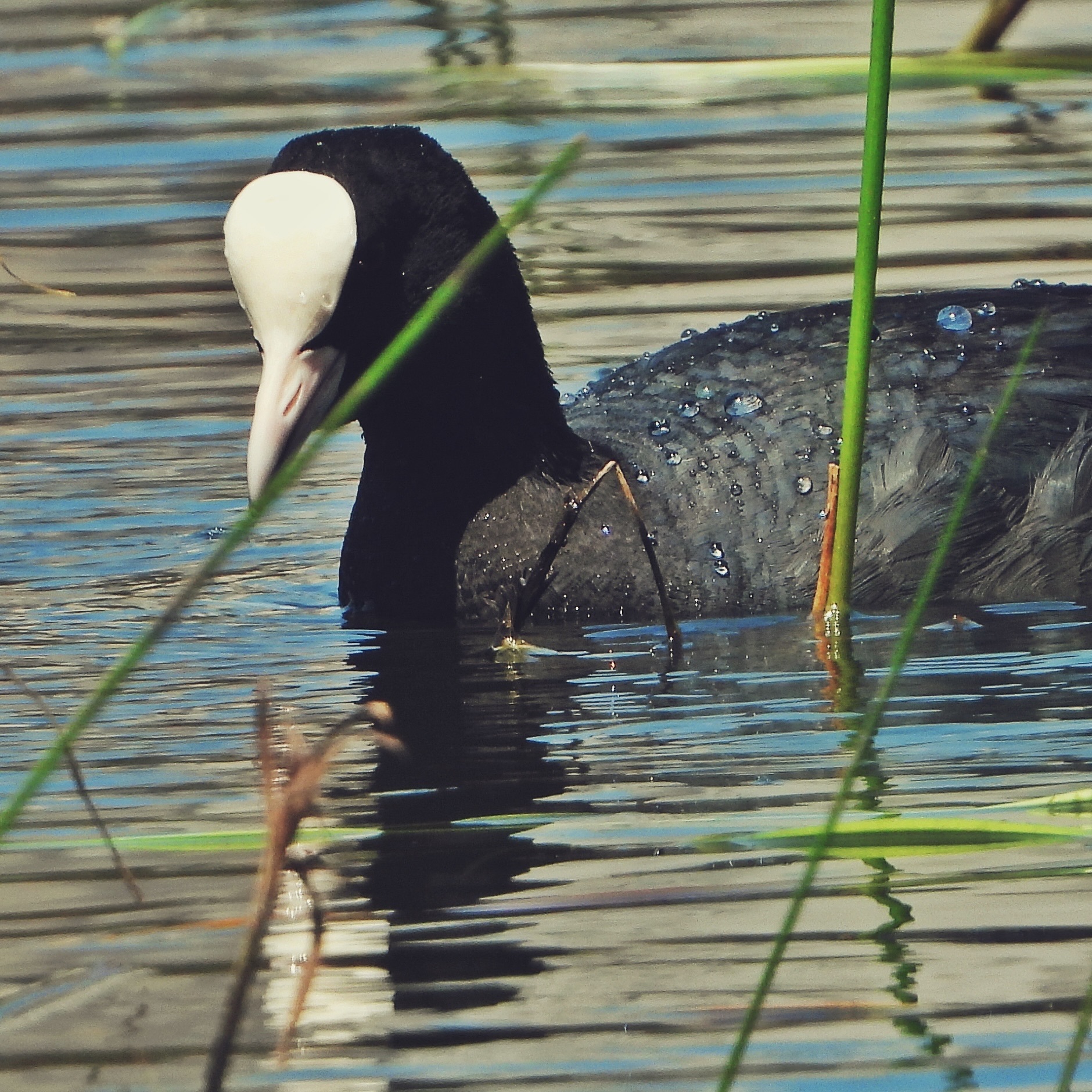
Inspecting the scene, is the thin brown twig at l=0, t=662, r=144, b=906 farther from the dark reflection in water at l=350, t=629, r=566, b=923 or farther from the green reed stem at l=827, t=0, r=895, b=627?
the green reed stem at l=827, t=0, r=895, b=627

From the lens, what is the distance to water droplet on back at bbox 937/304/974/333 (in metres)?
5.41

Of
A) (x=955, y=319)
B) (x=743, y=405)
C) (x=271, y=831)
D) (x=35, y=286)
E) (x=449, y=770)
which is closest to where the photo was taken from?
(x=271, y=831)

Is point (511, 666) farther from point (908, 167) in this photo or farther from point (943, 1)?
point (943, 1)

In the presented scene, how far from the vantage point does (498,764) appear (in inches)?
159

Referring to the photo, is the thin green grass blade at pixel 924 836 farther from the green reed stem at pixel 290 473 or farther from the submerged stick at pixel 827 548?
the submerged stick at pixel 827 548

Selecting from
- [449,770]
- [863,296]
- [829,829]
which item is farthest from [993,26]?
[449,770]

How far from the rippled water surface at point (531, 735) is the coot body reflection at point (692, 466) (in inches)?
5.3

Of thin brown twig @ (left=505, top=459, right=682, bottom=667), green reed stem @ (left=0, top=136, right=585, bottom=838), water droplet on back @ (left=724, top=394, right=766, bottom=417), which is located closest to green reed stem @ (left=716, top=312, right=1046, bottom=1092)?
green reed stem @ (left=0, top=136, right=585, bottom=838)

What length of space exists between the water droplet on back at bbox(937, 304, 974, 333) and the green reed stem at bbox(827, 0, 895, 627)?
4.66 feet

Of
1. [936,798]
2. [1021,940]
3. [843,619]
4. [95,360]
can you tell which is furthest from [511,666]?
[95,360]

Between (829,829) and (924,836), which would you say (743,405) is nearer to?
(924,836)

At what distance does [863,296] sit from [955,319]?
1906mm

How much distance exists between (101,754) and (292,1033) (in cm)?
149

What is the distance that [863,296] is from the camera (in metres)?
3.58
